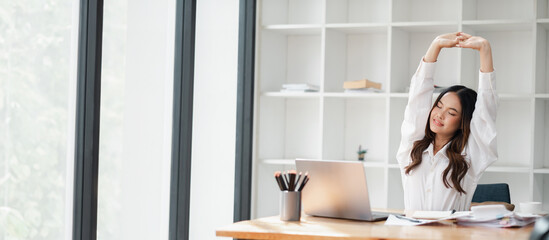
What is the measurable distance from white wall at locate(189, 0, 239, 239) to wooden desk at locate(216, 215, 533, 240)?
1.86 metres

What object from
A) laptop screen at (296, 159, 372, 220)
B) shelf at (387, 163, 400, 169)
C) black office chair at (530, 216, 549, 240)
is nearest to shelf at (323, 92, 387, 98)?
shelf at (387, 163, 400, 169)

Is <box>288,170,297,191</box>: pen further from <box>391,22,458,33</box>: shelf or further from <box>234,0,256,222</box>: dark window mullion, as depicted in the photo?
<box>391,22,458,33</box>: shelf

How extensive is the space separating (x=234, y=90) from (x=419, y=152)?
1.69 m

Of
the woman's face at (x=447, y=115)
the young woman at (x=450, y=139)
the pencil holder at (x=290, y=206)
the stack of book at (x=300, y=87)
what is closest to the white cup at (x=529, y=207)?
the young woman at (x=450, y=139)

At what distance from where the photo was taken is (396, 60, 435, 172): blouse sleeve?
10.6 ft

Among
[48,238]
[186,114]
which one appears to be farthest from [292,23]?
[48,238]

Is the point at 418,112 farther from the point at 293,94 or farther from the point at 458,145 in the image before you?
the point at 293,94

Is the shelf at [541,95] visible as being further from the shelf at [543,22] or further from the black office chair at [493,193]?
the black office chair at [493,193]

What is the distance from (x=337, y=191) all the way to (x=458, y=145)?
2.53ft

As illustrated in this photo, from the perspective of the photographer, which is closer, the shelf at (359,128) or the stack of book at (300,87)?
the stack of book at (300,87)

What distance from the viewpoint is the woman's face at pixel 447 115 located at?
310 cm

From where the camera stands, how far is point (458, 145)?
3.13 metres

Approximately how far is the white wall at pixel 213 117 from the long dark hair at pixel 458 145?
1.62 metres

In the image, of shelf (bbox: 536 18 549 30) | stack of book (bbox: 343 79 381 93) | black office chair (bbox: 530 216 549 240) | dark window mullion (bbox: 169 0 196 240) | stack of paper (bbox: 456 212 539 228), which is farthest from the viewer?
stack of book (bbox: 343 79 381 93)
